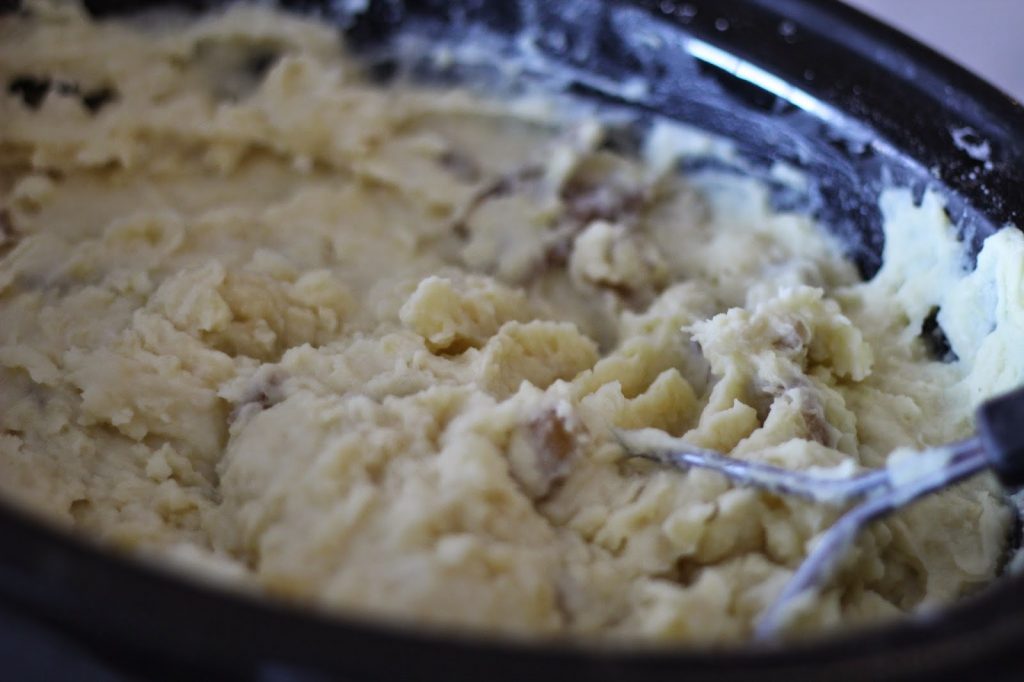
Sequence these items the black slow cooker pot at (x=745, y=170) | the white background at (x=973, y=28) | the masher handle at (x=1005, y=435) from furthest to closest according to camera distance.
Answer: the white background at (x=973, y=28) < the masher handle at (x=1005, y=435) < the black slow cooker pot at (x=745, y=170)

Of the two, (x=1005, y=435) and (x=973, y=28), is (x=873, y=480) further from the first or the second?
(x=973, y=28)

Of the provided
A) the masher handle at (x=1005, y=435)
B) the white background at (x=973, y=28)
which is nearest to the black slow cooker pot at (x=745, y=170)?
Answer: the masher handle at (x=1005, y=435)

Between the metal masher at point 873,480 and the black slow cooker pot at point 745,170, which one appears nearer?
the black slow cooker pot at point 745,170

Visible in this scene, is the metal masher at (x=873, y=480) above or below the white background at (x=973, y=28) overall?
below

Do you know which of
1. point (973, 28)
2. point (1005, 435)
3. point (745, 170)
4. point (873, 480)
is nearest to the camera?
point (1005, 435)

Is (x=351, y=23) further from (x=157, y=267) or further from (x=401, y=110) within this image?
(x=157, y=267)

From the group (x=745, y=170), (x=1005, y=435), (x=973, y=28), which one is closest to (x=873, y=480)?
(x=1005, y=435)

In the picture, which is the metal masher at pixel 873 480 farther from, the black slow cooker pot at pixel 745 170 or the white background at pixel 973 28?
the white background at pixel 973 28

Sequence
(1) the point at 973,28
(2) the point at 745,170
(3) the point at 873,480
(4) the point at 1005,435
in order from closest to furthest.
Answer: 1. (4) the point at 1005,435
2. (3) the point at 873,480
3. (2) the point at 745,170
4. (1) the point at 973,28
